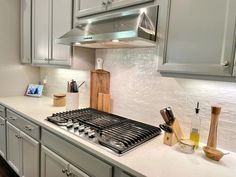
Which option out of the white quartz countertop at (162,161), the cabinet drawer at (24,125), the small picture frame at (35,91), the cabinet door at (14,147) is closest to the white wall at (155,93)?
the white quartz countertop at (162,161)

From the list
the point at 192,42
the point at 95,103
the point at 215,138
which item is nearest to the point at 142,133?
the point at 215,138

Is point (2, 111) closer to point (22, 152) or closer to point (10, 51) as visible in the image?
point (22, 152)

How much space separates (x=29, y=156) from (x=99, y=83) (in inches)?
39.1

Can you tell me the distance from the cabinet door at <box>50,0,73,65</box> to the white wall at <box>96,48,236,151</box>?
356mm

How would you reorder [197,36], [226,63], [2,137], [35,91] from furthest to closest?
[35,91] → [2,137] → [197,36] → [226,63]

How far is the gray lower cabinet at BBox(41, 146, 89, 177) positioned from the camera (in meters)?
1.30

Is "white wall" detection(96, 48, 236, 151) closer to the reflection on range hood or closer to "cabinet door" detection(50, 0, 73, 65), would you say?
the reflection on range hood

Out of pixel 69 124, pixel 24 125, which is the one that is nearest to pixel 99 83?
pixel 69 124

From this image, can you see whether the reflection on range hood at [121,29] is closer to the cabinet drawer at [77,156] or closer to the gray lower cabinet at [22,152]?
the cabinet drawer at [77,156]

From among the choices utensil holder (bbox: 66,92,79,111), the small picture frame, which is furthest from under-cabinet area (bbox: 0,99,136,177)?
the small picture frame

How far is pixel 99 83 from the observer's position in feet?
6.40

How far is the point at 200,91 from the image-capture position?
52.4 inches

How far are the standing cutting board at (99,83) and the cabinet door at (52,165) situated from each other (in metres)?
0.68

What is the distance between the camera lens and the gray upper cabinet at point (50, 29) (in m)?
1.89
